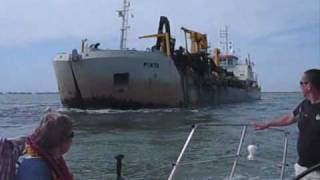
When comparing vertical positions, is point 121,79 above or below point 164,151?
above

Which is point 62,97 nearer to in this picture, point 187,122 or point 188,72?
Answer: point 188,72

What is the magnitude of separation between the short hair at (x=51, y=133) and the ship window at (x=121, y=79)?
104 feet

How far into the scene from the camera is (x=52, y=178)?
2688 mm

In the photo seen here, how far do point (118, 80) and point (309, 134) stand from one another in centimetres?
3040

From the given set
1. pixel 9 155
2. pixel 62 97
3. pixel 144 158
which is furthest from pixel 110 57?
pixel 9 155

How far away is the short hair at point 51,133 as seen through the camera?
269cm

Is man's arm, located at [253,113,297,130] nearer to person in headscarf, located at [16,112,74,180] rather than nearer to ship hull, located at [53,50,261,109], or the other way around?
person in headscarf, located at [16,112,74,180]

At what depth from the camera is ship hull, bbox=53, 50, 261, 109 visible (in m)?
34.0

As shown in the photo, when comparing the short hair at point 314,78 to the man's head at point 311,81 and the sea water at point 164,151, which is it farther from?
the sea water at point 164,151

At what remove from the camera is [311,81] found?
4.37m

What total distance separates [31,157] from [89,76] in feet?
103

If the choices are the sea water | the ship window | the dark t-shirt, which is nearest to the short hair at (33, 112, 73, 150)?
the dark t-shirt

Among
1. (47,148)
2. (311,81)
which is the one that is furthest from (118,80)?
(47,148)

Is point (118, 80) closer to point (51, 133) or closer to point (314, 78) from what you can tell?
point (314, 78)
